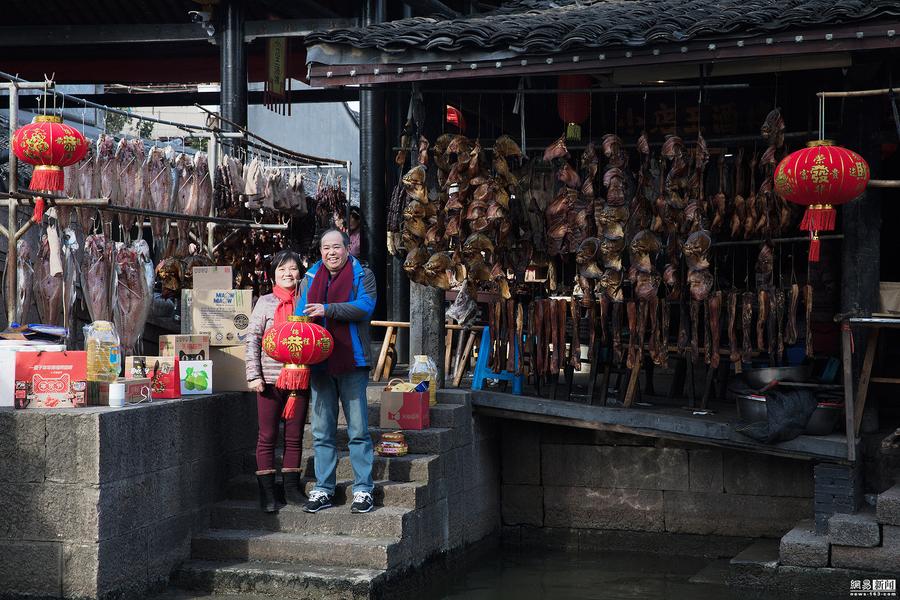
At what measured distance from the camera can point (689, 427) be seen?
9.66 m

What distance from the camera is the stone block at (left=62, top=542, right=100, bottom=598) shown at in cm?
704

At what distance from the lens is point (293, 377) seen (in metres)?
7.96

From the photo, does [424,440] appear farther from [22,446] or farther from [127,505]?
[22,446]

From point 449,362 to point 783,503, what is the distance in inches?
154

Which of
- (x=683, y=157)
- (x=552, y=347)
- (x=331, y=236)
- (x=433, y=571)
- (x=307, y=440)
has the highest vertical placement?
(x=683, y=157)

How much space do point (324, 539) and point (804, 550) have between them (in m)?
3.67

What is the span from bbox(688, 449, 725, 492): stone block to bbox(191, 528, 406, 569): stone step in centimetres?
336

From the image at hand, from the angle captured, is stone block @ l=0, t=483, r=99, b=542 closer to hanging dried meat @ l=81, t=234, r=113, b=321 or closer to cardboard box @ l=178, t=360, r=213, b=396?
cardboard box @ l=178, t=360, r=213, b=396

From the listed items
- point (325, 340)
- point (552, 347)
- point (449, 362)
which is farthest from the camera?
point (449, 362)

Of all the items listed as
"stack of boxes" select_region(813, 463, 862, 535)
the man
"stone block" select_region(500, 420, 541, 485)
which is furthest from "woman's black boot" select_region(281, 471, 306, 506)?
"stack of boxes" select_region(813, 463, 862, 535)

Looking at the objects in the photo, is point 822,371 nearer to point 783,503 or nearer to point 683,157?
point 783,503

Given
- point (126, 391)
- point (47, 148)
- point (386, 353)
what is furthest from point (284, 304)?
point (386, 353)

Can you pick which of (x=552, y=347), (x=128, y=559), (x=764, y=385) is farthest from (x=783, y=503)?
(x=128, y=559)

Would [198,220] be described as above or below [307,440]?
above
